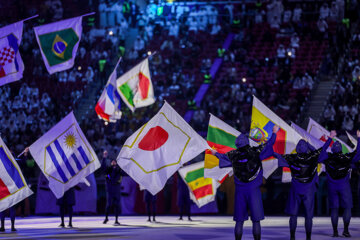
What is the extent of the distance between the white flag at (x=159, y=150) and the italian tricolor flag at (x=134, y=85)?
787 cm

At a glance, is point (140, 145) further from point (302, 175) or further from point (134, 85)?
point (134, 85)

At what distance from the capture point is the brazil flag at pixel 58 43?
20.8 metres

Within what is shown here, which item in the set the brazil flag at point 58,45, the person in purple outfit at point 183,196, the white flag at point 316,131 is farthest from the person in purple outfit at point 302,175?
the brazil flag at point 58,45

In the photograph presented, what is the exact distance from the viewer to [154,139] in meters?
16.0

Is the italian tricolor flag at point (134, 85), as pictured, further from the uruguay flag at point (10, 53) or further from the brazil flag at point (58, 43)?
the uruguay flag at point (10, 53)

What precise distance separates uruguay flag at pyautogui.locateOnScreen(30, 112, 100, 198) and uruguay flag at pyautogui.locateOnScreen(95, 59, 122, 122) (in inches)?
191

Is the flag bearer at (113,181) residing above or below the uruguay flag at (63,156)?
below

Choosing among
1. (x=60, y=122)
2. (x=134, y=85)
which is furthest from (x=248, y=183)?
(x=134, y=85)

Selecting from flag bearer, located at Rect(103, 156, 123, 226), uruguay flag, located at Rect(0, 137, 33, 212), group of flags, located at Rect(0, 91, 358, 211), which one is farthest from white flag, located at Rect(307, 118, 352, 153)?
uruguay flag, located at Rect(0, 137, 33, 212)

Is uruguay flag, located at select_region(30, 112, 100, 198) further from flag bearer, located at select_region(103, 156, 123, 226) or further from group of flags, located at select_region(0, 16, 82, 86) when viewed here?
group of flags, located at select_region(0, 16, 82, 86)

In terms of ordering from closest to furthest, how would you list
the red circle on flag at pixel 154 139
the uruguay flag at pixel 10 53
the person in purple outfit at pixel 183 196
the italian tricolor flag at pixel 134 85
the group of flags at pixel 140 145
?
the group of flags at pixel 140 145 → the red circle on flag at pixel 154 139 → the uruguay flag at pixel 10 53 → the person in purple outfit at pixel 183 196 → the italian tricolor flag at pixel 134 85

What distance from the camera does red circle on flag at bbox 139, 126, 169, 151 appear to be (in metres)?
16.0

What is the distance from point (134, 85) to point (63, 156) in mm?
6749

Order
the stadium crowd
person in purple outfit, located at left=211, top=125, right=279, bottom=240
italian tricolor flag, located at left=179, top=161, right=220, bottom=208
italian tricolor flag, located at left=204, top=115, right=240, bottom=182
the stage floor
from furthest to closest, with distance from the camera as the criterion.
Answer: the stadium crowd < italian tricolor flag, located at left=179, top=161, right=220, bottom=208 < italian tricolor flag, located at left=204, top=115, right=240, bottom=182 < the stage floor < person in purple outfit, located at left=211, top=125, right=279, bottom=240
